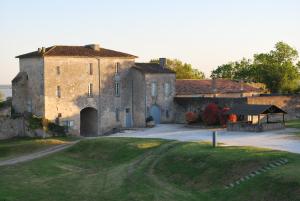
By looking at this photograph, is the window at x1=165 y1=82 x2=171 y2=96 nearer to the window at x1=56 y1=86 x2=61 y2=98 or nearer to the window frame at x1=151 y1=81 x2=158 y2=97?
the window frame at x1=151 y1=81 x2=158 y2=97

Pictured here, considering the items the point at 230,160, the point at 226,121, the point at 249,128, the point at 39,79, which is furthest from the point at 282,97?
the point at 230,160

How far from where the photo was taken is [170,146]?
124 feet

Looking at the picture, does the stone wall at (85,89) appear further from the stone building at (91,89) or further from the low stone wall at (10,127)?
the low stone wall at (10,127)

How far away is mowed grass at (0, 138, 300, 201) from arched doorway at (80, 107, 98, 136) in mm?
14007

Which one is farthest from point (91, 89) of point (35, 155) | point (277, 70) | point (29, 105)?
point (277, 70)

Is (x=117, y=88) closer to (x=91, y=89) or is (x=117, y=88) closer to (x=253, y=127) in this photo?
(x=91, y=89)

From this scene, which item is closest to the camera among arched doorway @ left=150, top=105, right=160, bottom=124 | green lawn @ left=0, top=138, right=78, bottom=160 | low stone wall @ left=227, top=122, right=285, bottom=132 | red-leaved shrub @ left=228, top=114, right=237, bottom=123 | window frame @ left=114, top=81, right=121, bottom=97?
green lawn @ left=0, top=138, right=78, bottom=160

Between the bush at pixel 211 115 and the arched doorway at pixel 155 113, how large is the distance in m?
6.61

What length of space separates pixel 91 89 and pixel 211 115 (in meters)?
12.2

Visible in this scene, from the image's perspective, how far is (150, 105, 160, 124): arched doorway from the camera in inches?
2200

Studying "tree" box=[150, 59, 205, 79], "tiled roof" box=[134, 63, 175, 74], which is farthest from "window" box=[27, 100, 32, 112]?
"tree" box=[150, 59, 205, 79]

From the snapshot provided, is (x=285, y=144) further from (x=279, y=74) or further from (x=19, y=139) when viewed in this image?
(x=279, y=74)

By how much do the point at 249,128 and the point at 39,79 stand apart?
66.6 feet

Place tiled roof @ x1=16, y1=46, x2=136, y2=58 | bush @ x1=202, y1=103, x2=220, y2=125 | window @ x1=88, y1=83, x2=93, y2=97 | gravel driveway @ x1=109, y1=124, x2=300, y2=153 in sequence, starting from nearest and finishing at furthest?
gravel driveway @ x1=109, y1=124, x2=300, y2=153 < bush @ x1=202, y1=103, x2=220, y2=125 < tiled roof @ x1=16, y1=46, x2=136, y2=58 < window @ x1=88, y1=83, x2=93, y2=97
